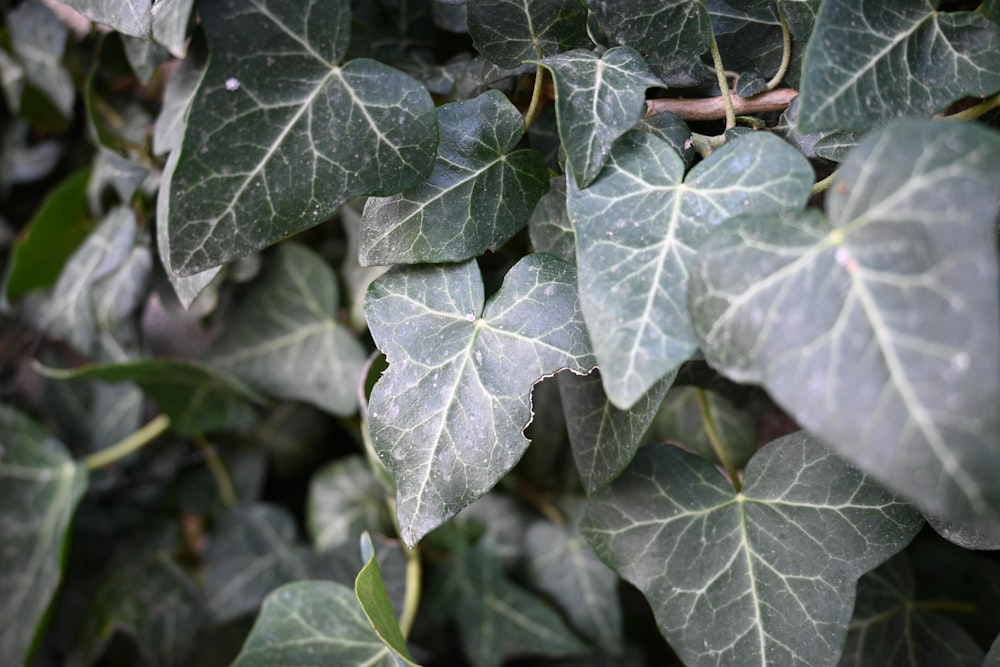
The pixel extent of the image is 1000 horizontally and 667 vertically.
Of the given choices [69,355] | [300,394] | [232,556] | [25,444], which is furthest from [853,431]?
[69,355]

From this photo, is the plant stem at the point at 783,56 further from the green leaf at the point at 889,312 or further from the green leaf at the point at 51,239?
the green leaf at the point at 51,239

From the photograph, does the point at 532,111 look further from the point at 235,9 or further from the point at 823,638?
the point at 823,638

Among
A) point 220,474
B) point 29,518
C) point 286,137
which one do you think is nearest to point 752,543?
point 286,137

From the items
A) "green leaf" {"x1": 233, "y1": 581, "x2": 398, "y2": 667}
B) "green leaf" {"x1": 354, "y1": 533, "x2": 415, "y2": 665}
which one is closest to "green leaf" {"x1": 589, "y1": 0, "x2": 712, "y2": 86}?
"green leaf" {"x1": 354, "y1": 533, "x2": 415, "y2": 665}

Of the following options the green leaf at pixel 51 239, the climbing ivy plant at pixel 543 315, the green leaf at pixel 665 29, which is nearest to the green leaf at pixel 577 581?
the climbing ivy plant at pixel 543 315

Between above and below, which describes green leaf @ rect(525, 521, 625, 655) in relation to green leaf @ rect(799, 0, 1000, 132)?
below

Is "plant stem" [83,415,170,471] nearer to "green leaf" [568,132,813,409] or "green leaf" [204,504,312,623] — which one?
"green leaf" [204,504,312,623]
